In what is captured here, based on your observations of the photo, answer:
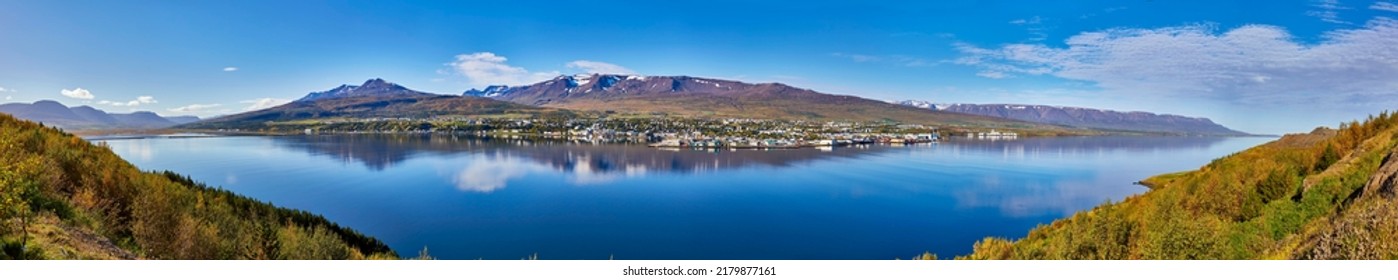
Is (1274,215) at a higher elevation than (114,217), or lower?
higher

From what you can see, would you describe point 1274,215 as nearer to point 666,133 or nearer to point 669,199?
point 669,199

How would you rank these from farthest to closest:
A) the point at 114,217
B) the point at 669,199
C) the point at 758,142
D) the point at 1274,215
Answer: the point at 758,142 < the point at 669,199 < the point at 114,217 < the point at 1274,215

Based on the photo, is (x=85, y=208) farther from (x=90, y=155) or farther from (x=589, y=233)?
(x=589, y=233)

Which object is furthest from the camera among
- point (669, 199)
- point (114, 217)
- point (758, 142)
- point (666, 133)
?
point (666, 133)

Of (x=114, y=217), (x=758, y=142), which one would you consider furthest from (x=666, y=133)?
(x=114, y=217)

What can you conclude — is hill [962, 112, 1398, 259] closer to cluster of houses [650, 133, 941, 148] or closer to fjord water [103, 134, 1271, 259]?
fjord water [103, 134, 1271, 259]
